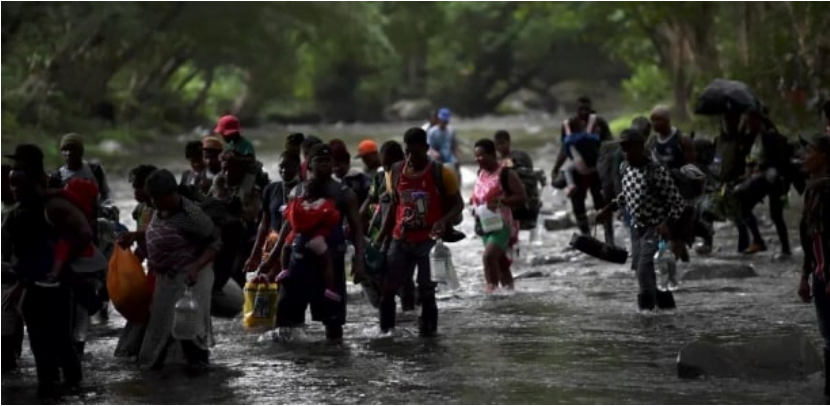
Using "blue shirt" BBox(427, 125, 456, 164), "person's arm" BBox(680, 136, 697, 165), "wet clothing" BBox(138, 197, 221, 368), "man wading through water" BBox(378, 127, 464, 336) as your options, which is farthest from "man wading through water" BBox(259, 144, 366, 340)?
"blue shirt" BBox(427, 125, 456, 164)

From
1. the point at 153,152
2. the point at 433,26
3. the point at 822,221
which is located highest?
the point at 433,26

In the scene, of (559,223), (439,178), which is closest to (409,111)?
(559,223)

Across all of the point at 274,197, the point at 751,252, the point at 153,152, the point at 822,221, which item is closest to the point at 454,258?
the point at 751,252

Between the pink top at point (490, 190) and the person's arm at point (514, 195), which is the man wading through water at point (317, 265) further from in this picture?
the pink top at point (490, 190)

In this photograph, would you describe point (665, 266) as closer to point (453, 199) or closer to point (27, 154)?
point (453, 199)

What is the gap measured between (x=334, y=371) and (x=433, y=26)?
8084 cm

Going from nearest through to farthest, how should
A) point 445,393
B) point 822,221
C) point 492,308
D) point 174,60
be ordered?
point 822,221
point 445,393
point 492,308
point 174,60

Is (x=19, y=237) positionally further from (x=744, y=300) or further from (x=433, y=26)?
(x=433, y=26)

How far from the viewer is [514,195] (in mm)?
16109

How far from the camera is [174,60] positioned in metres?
70.3

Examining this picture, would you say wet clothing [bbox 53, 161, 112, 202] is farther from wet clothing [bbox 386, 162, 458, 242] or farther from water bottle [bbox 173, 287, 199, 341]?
wet clothing [bbox 386, 162, 458, 242]

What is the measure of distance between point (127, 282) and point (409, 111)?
248ft

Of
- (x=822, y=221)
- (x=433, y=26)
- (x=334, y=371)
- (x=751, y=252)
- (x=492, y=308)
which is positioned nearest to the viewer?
(x=822, y=221)

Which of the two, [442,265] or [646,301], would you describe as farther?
[442,265]
